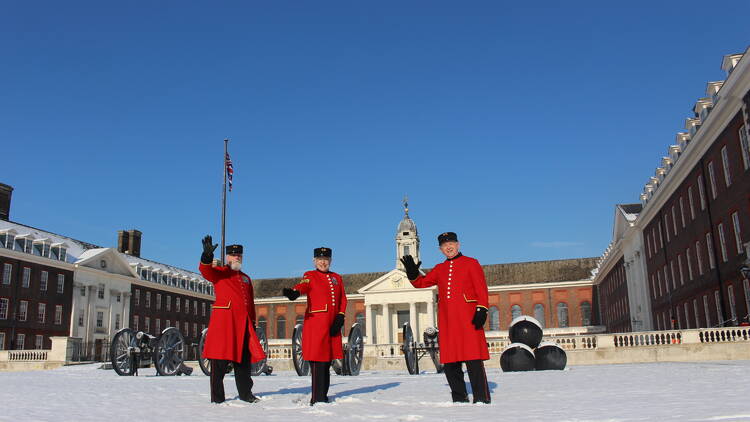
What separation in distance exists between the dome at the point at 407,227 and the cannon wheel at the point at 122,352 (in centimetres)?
5361

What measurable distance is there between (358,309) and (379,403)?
70.6 m

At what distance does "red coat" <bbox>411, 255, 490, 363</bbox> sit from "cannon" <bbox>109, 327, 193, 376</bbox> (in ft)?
37.8

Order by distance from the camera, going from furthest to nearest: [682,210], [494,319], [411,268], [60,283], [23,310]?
[494,319], [60,283], [23,310], [682,210], [411,268]

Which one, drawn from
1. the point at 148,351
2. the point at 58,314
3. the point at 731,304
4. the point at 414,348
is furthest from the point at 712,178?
the point at 58,314

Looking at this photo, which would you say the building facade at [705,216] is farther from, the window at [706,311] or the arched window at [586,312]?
the arched window at [586,312]

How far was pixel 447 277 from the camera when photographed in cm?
838

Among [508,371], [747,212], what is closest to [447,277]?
[508,371]

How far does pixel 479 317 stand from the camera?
7.92 meters

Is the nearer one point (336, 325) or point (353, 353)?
point (336, 325)

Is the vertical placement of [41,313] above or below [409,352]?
above

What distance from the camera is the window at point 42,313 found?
4801 cm

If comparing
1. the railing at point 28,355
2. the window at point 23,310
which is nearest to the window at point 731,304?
the railing at point 28,355

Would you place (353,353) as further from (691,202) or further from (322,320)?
(691,202)

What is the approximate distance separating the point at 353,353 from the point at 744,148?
17748 millimetres
